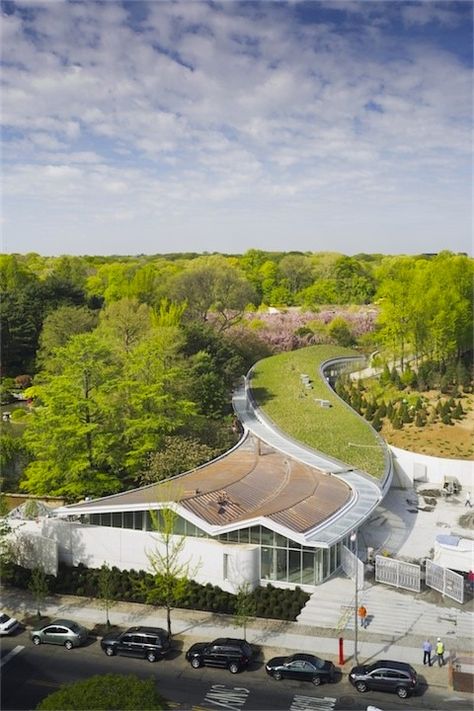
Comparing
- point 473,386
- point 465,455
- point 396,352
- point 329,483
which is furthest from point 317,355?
point 329,483

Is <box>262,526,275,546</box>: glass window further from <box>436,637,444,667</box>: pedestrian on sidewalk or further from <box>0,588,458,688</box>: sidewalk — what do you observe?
<box>436,637,444,667</box>: pedestrian on sidewalk

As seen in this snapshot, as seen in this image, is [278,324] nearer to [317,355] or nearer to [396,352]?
[317,355]

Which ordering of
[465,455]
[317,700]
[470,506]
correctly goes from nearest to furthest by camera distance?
[317,700] → [470,506] → [465,455]

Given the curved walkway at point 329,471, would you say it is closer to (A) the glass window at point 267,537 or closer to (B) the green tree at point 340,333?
(A) the glass window at point 267,537

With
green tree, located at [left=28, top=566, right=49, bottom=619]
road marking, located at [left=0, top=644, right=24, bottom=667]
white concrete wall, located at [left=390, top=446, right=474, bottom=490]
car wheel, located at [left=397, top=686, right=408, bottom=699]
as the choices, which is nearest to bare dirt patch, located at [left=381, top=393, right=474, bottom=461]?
→ white concrete wall, located at [left=390, top=446, right=474, bottom=490]

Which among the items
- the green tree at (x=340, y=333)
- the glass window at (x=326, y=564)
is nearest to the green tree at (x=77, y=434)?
the glass window at (x=326, y=564)

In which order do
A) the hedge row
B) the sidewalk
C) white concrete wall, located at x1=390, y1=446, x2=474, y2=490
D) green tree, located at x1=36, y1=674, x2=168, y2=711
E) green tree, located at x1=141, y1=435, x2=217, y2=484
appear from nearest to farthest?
green tree, located at x1=36, y1=674, x2=168, y2=711 → the sidewalk → the hedge row → green tree, located at x1=141, y1=435, x2=217, y2=484 → white concrete wall, located at x1=390, y1=446, x2=474, y2=490

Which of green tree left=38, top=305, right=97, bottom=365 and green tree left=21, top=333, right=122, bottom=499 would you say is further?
green tree left=38, top=305, right=97, bottom=365
